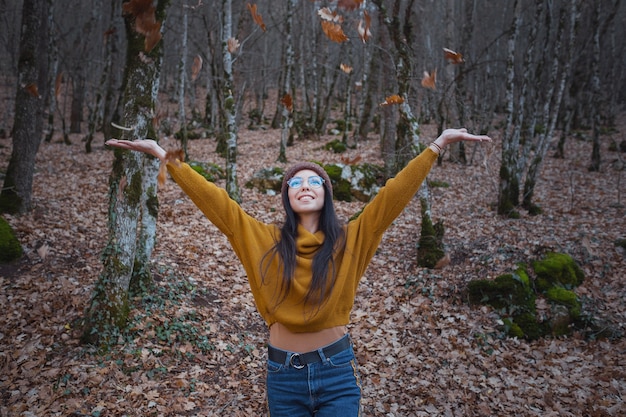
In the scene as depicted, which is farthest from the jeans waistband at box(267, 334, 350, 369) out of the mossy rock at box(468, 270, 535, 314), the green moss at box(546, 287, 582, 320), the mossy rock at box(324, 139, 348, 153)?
the mossy rock at box(324, 139, 348, 153)

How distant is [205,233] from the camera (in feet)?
30.6

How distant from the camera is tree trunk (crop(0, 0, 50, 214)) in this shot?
793 cm

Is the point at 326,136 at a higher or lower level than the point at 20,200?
higher

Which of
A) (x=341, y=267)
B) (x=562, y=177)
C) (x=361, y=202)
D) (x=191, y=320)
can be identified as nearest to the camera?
(x=341, y=267)

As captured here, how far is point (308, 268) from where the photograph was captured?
247 cm

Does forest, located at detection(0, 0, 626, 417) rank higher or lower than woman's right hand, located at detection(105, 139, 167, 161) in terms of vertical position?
lower

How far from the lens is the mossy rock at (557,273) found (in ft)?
22.7

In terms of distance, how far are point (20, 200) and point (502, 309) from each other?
29.9 feet

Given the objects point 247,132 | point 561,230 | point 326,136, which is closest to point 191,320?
point 561,230

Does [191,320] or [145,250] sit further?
[145,250]

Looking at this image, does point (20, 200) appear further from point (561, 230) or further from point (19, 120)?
point (561, 230)

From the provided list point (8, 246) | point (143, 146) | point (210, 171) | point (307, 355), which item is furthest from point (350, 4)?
point (210, 171)

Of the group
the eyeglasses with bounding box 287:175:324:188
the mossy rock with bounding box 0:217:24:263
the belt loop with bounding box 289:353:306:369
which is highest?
the eyeglasses with bounding box 287:175:324:188

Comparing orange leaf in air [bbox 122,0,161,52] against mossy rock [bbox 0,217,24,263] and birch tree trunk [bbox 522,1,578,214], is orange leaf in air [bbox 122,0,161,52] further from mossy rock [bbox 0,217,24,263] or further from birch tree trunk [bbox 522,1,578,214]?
birch tree trunk [bbox 522,1,578,214]
